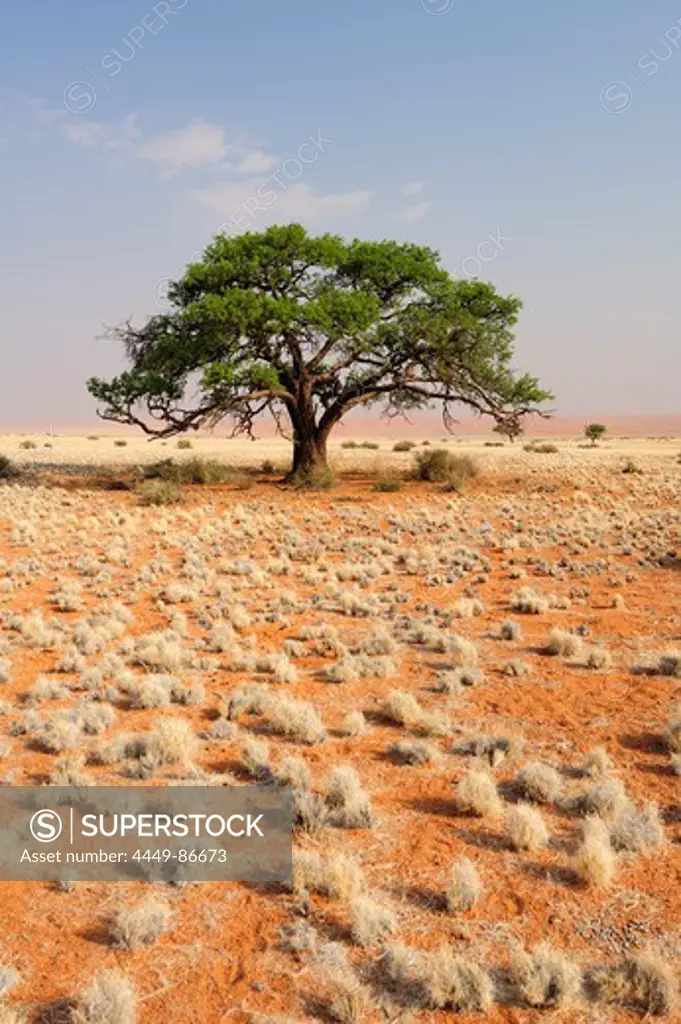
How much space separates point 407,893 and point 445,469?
28260 millimetres

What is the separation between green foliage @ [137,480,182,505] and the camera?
27.5m

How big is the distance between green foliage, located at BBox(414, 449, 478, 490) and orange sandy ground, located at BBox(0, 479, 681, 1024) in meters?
22.3

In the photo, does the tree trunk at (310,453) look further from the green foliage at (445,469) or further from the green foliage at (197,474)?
the green foliage at (445,469)

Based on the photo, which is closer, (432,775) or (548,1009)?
(548,1009)

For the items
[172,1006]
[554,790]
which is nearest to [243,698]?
[554,790]

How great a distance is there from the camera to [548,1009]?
4.51 metres

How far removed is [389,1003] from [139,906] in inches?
75.0

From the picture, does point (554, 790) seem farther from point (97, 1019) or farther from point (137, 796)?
point (97, 1019)

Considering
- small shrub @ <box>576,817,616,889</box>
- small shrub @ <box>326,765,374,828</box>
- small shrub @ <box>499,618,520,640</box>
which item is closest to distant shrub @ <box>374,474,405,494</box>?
small shrub @ <box>499,618,520,640</box>

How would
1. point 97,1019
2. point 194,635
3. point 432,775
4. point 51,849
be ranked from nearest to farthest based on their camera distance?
point 97,1019
point 51,849
point 432,775
point 194,635

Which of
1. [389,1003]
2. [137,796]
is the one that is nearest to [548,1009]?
[389,1003]

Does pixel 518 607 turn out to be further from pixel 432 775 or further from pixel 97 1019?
pixel 97 1019

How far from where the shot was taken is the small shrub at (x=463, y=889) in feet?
17.8

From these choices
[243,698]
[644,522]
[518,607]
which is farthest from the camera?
[644,522]
